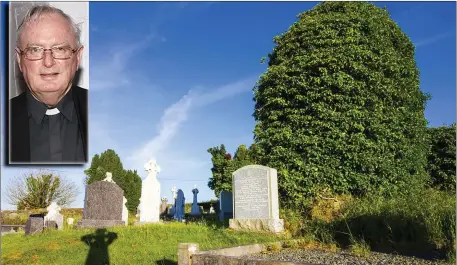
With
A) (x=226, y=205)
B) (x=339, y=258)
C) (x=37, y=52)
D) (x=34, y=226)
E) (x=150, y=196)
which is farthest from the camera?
(x=226, y=205)

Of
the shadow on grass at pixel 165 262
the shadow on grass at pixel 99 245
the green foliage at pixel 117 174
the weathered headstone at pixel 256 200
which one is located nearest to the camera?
the shadow on grass at pixel 165 262

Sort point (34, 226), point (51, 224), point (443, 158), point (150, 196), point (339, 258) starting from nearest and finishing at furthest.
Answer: point (339, 258) < point (34, 226) < point (51, 224) < point (150, 196) < point (443, 158)

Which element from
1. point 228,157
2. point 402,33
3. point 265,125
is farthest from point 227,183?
point 402,33

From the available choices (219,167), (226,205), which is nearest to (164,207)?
(219,167)

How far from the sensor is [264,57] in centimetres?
1664

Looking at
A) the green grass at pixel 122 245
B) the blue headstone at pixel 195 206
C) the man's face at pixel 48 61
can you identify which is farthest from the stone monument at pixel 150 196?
the blue headstone at pixel 195 206

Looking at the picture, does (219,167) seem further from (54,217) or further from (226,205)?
(54,217)

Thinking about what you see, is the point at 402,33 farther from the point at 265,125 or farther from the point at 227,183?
the point at 227,183

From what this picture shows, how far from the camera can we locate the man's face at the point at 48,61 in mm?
8516

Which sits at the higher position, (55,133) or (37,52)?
(37,52)

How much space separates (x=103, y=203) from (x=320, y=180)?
27.9 feet

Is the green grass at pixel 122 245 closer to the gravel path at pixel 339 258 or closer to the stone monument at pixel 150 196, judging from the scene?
the gravel path at pixel 339 258

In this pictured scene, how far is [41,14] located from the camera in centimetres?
857

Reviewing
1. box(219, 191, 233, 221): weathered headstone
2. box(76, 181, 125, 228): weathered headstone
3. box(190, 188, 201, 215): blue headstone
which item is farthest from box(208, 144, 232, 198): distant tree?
box(76, 181, 125, 228): weathered headstone
